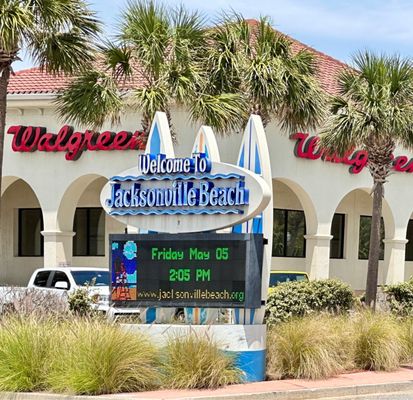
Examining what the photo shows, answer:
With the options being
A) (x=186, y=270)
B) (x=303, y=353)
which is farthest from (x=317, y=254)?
(x=186, y=270)

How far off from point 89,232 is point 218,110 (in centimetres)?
1320

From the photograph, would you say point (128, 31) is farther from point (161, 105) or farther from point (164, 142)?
point (164, 142)

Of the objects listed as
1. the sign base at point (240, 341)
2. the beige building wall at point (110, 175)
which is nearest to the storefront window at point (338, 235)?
the beige building wall at point (110, 175)

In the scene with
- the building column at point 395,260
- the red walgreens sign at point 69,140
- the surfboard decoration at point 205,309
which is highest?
the red walgreens sign at point 69,140

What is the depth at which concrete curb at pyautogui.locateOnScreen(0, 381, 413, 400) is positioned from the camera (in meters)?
11.2

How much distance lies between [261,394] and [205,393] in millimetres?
757

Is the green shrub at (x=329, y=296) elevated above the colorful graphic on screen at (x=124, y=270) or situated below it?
below

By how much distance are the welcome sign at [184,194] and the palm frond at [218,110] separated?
6037 millimetres

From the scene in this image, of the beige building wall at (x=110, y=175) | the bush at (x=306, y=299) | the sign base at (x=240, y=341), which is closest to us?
the sign base at (x=240, y=341)

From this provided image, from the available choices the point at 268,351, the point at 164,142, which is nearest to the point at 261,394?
the point at 268,351

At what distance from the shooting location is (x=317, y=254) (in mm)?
29094

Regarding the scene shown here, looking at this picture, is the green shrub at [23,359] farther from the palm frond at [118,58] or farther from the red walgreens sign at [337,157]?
the red walgreens sign at [337,157]

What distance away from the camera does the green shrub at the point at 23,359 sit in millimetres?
11617

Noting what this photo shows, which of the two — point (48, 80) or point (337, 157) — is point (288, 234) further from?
point (48, 80)
